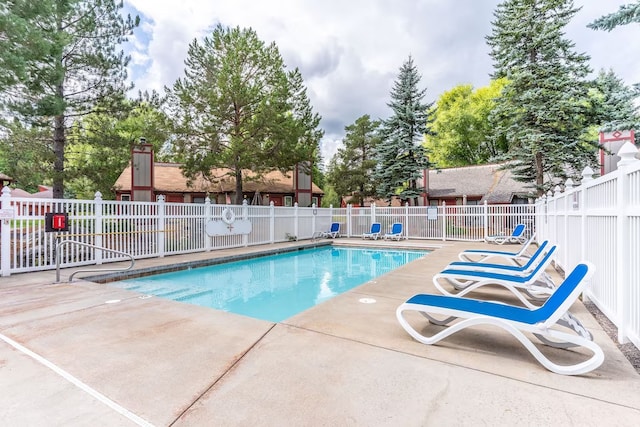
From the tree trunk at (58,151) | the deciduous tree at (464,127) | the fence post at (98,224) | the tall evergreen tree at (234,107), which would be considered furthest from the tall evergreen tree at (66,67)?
the deciduous tree at (464,127)

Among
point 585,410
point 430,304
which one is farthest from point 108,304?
point 585,410

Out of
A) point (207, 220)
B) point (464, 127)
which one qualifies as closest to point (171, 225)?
point (207, 220)

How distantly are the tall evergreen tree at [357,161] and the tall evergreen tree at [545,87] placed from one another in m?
8.72

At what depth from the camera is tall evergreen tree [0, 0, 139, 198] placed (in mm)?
7544

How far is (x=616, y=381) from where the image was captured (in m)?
2.30

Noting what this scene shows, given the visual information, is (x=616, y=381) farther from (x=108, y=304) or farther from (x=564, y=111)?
(x=564, y=111)

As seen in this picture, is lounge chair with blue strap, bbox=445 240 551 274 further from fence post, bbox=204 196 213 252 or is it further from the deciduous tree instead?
the deciduous tree

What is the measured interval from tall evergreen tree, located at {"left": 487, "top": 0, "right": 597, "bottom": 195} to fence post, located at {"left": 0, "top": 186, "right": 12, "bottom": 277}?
16.7 m

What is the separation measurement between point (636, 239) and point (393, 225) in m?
13.1

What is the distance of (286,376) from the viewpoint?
2.41 meters

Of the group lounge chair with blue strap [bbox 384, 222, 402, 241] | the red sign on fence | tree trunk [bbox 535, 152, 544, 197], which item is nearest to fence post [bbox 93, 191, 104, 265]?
the red sign on fence

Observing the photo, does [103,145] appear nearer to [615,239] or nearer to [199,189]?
[199,189]

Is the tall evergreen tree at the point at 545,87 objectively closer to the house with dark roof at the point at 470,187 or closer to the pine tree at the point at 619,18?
the pine tree at the point at 619,18

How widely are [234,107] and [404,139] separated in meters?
10.6
